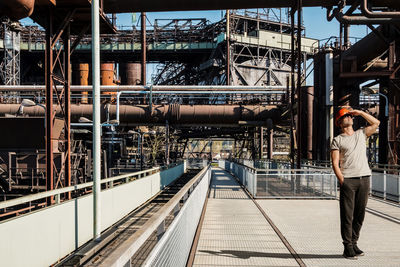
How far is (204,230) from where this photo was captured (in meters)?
8.23

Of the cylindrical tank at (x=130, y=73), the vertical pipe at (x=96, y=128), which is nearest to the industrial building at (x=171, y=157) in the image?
the vertical pipe at (x=96, y=128)

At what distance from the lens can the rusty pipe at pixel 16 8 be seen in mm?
9672

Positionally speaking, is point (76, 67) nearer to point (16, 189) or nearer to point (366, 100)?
point (16, 189)

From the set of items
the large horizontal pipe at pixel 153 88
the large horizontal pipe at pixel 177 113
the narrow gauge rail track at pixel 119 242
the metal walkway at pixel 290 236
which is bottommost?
the narrow gauge rail track at pixel 119 242

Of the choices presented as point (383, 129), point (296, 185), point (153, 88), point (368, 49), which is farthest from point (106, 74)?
point (296, 185)

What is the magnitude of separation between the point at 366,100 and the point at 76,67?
108ft

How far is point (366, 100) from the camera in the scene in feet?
132

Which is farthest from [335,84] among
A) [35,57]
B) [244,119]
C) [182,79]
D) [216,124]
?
[35,57]

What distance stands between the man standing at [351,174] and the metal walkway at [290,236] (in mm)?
651

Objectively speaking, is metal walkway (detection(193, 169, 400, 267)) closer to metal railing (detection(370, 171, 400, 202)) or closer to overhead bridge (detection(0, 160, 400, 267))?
overhead bridge (detection(0, 160, 400, 267))

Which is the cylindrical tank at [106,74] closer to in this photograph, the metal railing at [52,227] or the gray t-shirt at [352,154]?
the metal railing at [52,227]

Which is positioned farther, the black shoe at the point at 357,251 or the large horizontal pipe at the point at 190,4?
the large horizontal pipe at the point at 190,4

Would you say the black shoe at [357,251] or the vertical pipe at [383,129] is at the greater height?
the vertical pipe at [383,129]

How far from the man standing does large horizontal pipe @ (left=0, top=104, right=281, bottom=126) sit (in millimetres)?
22432
